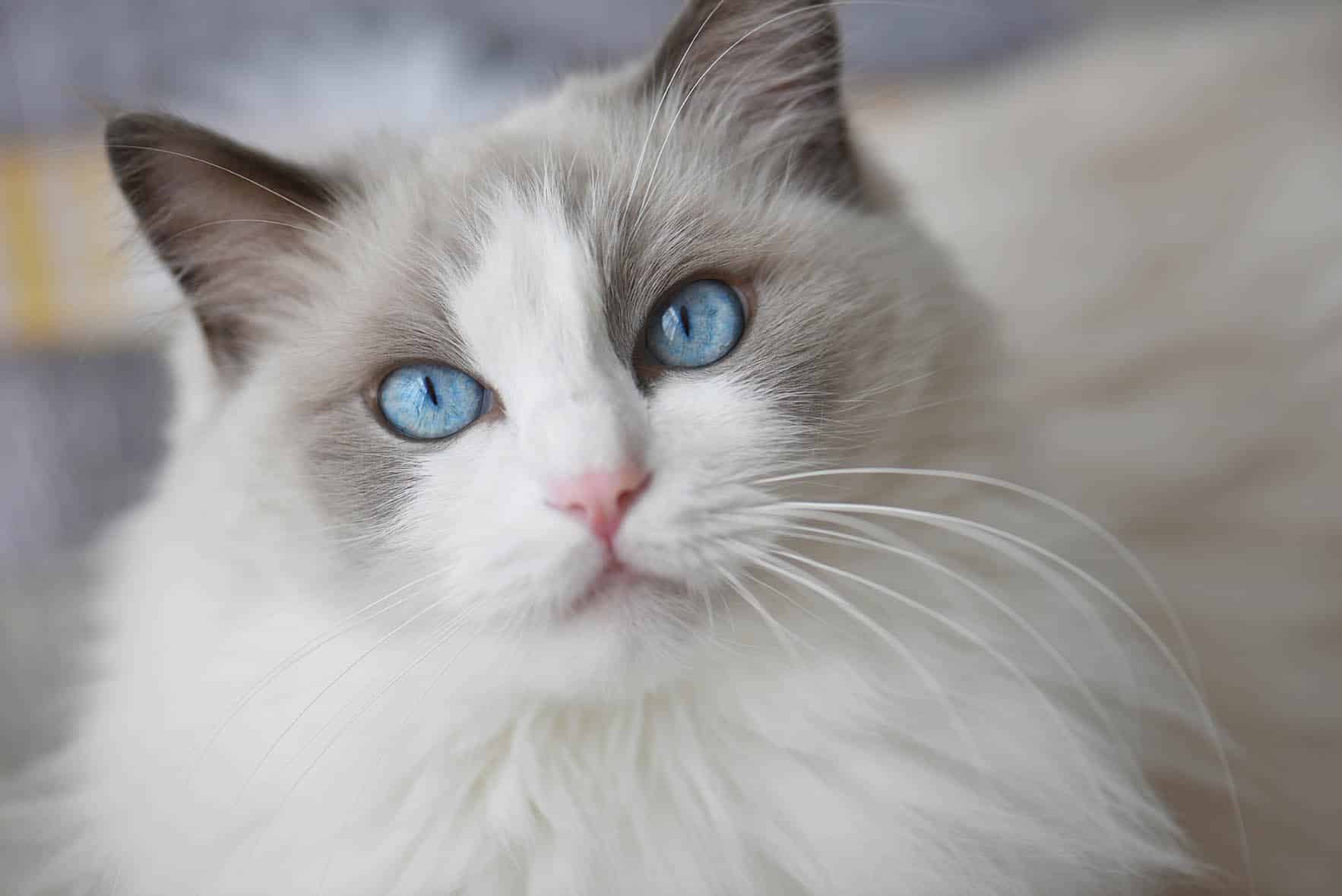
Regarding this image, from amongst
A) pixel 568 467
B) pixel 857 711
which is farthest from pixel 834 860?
pixel 568 467

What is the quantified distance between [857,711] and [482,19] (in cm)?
190

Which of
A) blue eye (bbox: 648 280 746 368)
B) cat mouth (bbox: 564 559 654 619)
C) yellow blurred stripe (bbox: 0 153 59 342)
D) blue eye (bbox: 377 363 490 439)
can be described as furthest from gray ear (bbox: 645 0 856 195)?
yellow blurred stripe (bbox: 0 153 59 342)

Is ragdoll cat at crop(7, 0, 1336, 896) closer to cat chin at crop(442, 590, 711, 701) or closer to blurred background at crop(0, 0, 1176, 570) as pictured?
cat chin at crop(442, 590, 711, 701)

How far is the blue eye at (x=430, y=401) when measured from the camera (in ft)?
3.39

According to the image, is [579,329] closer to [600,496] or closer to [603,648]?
[600,496]

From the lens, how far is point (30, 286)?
202 centimetres

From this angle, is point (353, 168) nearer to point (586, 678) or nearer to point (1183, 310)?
point (586, 678)

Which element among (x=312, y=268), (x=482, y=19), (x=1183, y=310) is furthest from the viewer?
(x=482, y=19)

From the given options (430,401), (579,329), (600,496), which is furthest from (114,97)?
(600,496)

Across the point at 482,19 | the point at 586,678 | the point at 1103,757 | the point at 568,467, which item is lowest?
the point at 1103,757

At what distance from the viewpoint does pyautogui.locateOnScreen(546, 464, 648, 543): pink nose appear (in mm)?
883

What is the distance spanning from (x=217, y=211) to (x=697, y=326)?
0.54 metres

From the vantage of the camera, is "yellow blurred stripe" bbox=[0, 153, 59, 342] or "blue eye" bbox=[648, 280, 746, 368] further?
"yellow blurred stripe" bbox=[0, 153, 59, 342]

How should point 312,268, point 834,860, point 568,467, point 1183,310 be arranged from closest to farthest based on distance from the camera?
1. point 568,467
2. point 834,860
3. point 312,268
4. point 1183,310
